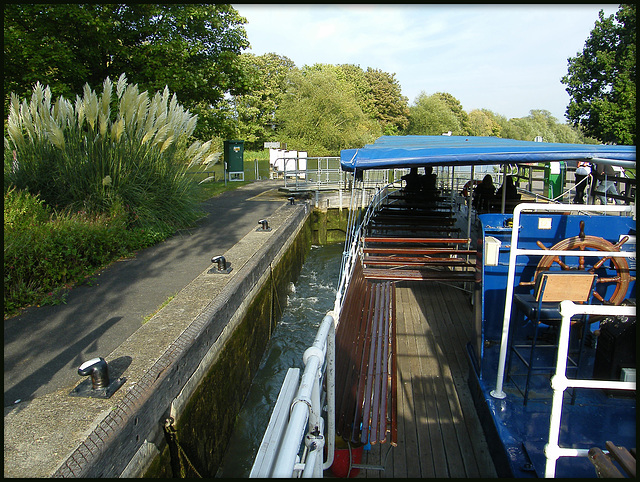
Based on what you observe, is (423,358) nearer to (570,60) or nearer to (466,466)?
(466,466)

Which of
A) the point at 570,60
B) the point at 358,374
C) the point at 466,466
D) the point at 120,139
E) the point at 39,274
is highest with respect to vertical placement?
the point at 570,60

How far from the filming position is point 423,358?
5043mm

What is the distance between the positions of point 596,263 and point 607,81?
32553 millimetres

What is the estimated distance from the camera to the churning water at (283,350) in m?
4.92

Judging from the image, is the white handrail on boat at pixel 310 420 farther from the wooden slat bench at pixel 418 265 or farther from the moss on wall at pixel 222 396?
the wooden slat bench at pixel 418 265

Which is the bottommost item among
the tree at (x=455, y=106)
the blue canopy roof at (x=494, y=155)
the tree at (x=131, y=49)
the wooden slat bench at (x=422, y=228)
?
the wooden slat bench at (x=422, y=228)

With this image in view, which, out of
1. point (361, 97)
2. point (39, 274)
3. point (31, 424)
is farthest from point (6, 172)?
point (361, 97)

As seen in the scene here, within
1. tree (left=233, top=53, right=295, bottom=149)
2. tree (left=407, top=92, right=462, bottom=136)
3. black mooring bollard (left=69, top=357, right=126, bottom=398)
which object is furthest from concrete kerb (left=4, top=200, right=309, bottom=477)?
tree (left=407, top=92, right=462, bottom=136)

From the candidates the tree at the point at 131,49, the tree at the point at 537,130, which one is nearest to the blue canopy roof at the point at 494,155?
the tree at the point at 131,49

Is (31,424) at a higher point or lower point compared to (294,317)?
higher

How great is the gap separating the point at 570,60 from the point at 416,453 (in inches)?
1414

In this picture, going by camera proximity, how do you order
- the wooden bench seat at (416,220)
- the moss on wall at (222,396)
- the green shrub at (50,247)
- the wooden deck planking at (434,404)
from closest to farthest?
the wooden deck planking at (434,404) → the moss on wall at (222,396) → the green shrub at (50,247) → the wooden bench seat at (416,220)

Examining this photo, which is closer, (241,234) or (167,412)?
(167,412)

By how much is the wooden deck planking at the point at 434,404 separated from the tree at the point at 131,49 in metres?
10.9
